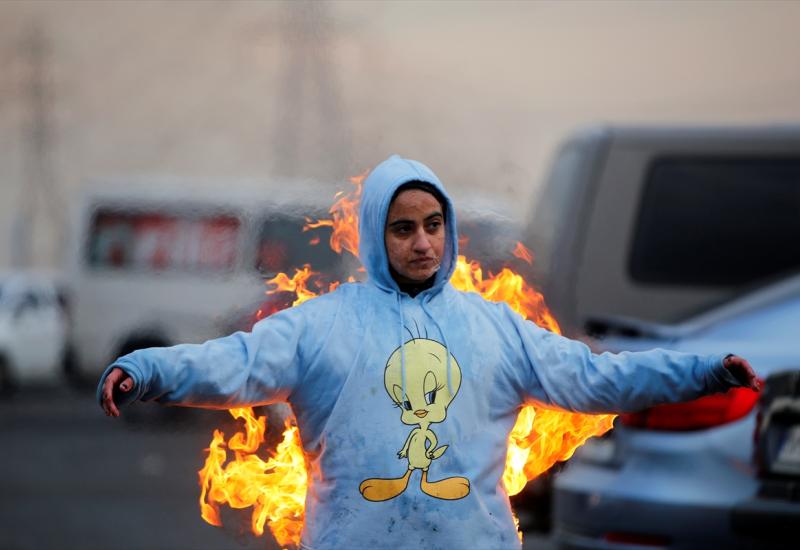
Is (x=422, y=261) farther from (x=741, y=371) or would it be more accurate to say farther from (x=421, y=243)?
(x=741, y=371)

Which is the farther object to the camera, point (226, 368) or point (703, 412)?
point (703, 412)

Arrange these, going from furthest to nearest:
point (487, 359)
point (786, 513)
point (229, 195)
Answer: point (229, 195), point (786, 513), point (487, 359)

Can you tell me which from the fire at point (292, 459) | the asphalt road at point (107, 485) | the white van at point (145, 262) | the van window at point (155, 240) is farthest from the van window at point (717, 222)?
the van window at point (155, 240)

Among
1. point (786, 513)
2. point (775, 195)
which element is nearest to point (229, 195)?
point (775, 195)

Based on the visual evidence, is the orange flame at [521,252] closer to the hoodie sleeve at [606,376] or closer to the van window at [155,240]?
the hoodie sleeve at [606,376]

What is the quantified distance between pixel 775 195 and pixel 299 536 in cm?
639

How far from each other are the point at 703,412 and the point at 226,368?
2520 mm

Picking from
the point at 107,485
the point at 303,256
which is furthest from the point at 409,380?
the point at 107,485

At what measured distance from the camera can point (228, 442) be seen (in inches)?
153

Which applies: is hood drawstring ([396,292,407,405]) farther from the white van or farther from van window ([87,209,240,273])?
van window ([87,209,240,273])

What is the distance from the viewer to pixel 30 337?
68.5ft

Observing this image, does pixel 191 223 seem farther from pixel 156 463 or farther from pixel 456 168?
pixel 456 168

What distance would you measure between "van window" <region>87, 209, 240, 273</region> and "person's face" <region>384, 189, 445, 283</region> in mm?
12656

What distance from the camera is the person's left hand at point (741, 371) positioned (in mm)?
3300
